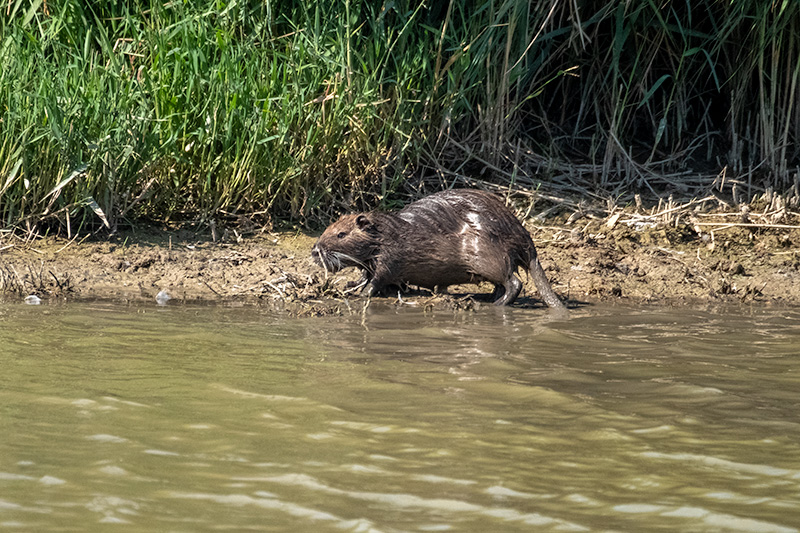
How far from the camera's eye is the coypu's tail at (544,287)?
4.68 meters

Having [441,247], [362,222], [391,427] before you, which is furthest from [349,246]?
[391,427]

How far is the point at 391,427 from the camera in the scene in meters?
2.62

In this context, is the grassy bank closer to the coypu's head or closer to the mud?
the mud

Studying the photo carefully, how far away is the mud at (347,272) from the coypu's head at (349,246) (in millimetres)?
139

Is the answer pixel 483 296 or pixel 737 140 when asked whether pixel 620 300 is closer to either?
pixel 483 296

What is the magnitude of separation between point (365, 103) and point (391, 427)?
324cm

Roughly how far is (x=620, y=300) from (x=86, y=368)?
8.98 feet

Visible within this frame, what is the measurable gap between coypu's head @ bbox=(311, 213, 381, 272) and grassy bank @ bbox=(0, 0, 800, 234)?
2.26 ft

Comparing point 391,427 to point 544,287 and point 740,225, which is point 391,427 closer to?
point 544,287

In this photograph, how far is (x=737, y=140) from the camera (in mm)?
6590

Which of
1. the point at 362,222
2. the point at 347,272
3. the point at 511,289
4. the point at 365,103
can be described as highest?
the point at 365,103

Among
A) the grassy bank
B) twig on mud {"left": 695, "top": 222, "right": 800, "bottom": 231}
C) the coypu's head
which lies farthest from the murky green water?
twig on mud {"left": 695, "top": 222, "right": 800, "bottom": 231}

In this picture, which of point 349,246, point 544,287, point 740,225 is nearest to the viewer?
point 544,287

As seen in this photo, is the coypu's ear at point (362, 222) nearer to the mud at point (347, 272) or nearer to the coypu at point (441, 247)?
the coypu at point (441, 247)
